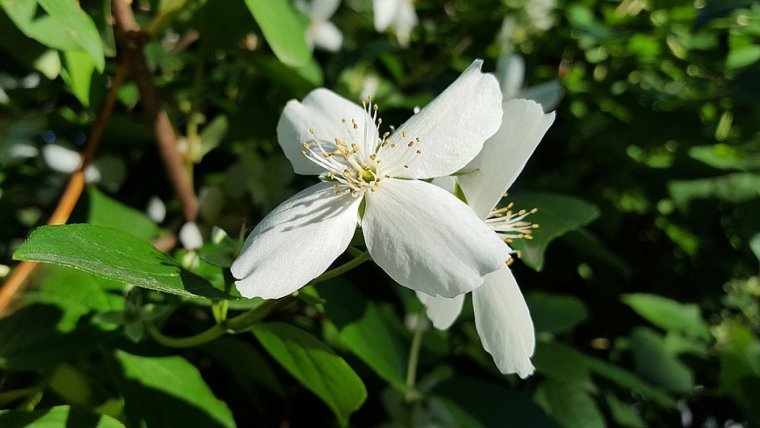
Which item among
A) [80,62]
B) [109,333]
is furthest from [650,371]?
[80,62]

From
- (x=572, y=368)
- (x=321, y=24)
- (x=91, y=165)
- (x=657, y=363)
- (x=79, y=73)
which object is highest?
(x=79, y=73)

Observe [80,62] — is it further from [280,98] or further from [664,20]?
[664,20]

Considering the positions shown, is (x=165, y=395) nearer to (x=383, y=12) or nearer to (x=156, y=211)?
(x=156, y=211)

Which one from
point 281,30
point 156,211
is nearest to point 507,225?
point 281,30

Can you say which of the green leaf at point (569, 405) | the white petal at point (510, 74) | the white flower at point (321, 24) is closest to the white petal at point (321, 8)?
the white flower at point (321, 24)

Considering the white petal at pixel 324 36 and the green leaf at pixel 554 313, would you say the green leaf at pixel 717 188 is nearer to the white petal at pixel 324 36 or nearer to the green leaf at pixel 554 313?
the green leaf at pixel 554 313

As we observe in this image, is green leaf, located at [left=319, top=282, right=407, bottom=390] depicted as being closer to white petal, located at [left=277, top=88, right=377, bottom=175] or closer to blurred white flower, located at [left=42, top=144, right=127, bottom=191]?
white petal, located at [left=277, top=88, right=377, bottom=175]
